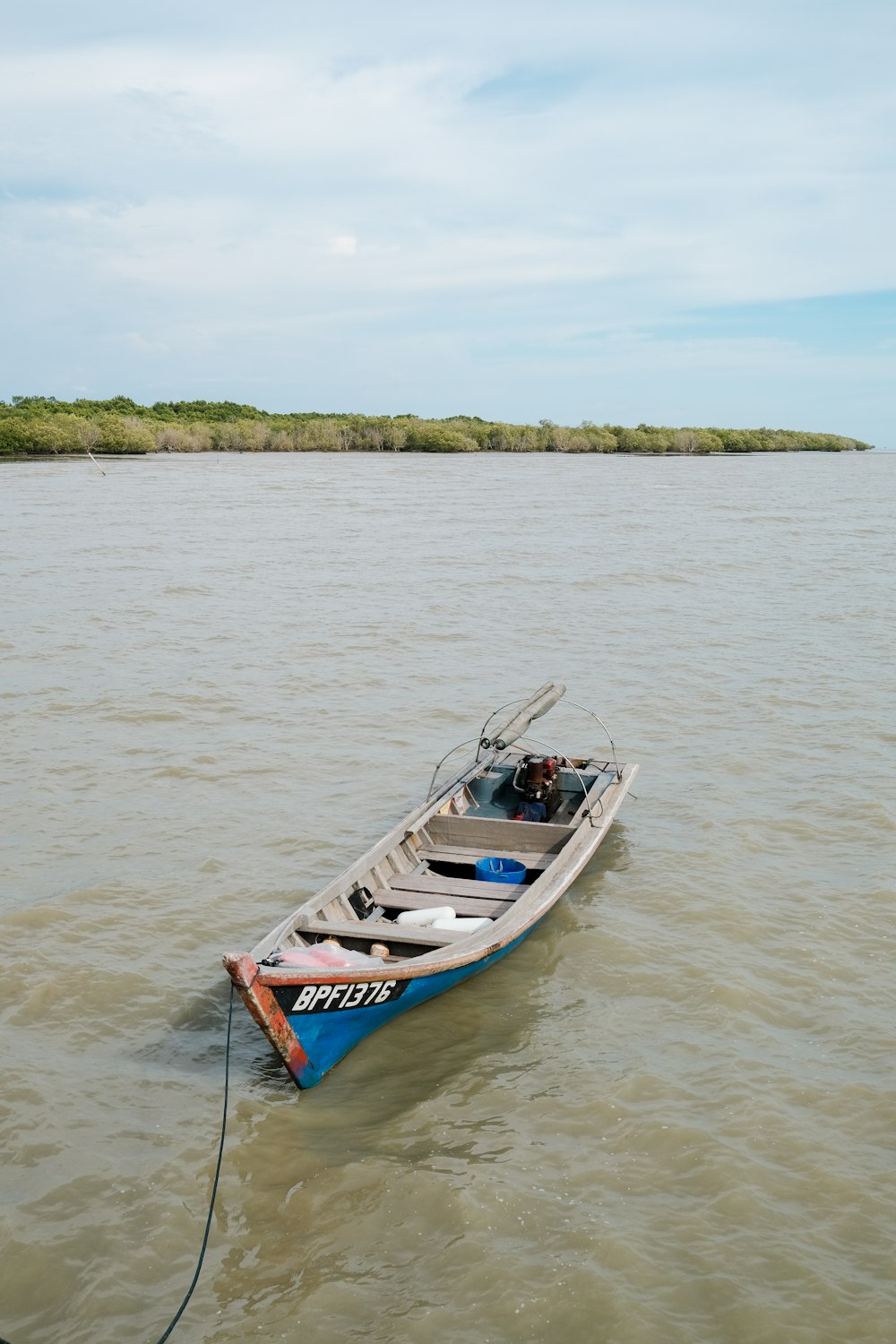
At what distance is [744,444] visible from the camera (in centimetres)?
10925

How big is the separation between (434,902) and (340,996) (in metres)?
1.84

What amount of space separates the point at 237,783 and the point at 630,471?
2409 inches

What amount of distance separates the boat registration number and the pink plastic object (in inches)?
6.2

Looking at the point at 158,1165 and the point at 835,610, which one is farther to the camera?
the point at 835,610

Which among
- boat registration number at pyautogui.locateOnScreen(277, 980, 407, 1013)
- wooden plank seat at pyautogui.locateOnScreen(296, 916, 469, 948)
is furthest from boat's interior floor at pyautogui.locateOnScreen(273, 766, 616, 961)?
boat registration number at pyautogui.locateOnScreen(277, 980, 407, 1013)

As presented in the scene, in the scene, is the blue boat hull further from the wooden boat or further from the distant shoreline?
the distant shoreline

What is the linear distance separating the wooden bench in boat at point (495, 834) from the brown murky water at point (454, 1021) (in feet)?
1.76

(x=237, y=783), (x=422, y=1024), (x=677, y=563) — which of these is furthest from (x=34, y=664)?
(x=677, y=563)

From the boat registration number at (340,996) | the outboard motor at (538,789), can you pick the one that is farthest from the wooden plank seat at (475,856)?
the boat registration number at (340,996)

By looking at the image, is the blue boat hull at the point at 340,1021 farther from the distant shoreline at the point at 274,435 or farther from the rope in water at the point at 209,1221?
the distant shoreline at the point at 274,435

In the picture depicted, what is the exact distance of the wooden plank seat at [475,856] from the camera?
27.0 feet

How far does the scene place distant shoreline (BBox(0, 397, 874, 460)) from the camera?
239 feet

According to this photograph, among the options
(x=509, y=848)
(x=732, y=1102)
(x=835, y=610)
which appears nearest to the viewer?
(x=732, y=1102)

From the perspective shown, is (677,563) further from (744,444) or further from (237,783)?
(744,444)
